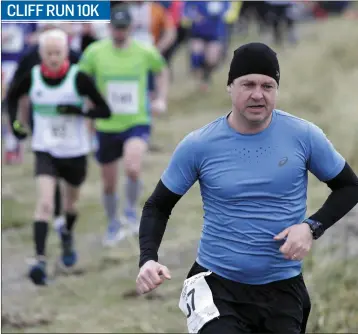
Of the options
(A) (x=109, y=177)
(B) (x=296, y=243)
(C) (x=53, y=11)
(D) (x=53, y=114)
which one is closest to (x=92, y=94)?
(D) (x=53, y=114)

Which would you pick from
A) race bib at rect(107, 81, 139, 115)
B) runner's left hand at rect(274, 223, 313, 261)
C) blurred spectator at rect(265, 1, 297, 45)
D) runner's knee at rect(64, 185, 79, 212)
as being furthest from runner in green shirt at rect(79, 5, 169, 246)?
blurred spectator at rect(265, 1, 297, 45)

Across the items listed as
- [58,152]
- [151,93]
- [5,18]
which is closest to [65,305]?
[58,152]

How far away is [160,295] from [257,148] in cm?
304

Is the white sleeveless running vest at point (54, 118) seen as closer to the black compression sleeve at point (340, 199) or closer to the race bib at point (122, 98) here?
the race bib at point (122, 98)

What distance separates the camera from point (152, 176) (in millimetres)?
11164

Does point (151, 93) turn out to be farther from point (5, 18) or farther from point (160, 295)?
point (5, 18)

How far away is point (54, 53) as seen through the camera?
23.6ft

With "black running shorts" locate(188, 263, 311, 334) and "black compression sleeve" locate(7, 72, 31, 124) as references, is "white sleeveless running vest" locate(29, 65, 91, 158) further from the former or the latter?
"black running shorts" locate(188, 263, 311, 334)

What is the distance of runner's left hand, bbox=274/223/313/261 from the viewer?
3.82 meters

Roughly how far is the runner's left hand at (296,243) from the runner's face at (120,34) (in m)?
4.74

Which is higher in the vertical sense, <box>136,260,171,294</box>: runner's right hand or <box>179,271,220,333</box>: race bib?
<box>136,260,171,294</box>: runner's right hand

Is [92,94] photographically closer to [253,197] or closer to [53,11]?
[53,11]

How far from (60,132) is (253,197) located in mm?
3716

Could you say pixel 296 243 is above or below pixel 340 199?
below
